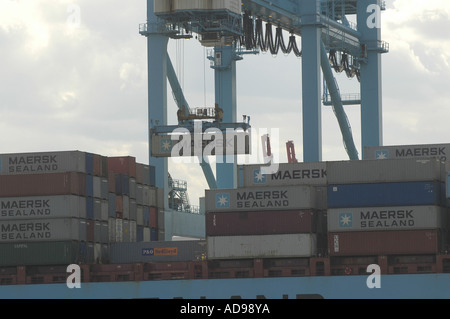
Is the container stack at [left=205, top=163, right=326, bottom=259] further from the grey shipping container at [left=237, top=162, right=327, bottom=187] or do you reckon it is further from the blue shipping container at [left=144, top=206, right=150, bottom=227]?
the blue shipping container at [left=144, top=206, right=150, bottom=227]

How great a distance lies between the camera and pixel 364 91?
358ft

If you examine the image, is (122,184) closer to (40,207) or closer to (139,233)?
(139,233)

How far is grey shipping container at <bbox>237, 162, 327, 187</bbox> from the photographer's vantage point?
73.0 meters

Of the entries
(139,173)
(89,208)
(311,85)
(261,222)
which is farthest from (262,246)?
(311,85)

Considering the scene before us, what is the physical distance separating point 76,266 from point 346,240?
15.5m

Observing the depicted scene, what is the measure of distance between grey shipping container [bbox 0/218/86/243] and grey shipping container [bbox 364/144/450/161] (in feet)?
64.4

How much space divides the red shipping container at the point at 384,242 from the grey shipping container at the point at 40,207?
1481cm

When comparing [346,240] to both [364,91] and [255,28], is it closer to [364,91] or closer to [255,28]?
[255,28]

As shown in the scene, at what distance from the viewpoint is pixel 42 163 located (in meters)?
75.6

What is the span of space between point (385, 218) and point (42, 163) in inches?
805

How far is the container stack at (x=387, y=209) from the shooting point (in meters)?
69.2

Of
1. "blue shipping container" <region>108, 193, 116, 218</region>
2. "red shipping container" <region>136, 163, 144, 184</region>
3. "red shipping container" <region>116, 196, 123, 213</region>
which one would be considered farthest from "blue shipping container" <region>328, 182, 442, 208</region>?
"red shipping container" <region>136, 163, 144, 184</region>
